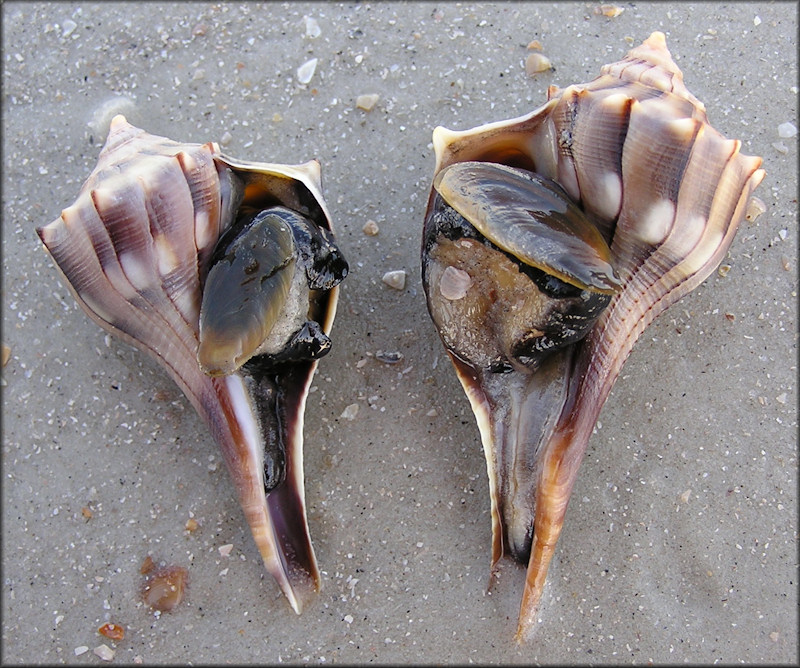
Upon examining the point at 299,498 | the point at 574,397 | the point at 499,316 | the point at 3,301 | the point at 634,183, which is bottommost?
the point at 299,498

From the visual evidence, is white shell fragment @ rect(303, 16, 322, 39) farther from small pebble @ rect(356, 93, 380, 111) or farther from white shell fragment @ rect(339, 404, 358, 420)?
white shell fragment @ rect(339, 404, 358, 420)

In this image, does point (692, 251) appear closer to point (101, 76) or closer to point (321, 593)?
point (321, 593)

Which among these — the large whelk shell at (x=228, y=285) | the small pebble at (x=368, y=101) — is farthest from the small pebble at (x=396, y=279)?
the small pebble at (x=368, y=101)

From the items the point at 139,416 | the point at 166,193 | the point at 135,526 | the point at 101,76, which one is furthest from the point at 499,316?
the point at 101,76

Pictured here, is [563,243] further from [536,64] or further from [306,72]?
[306,72]

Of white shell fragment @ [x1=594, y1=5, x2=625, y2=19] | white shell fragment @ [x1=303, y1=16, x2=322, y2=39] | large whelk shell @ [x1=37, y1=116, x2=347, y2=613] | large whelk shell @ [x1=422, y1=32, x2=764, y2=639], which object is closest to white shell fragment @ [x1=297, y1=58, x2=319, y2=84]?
white shell fragment @ [x1=303, y1=16, x2=322, y2=39]

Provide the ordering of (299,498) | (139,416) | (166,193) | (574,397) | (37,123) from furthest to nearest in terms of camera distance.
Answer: (37,123)
(139,416)
(299,498)
(574,397)
(166,193)
